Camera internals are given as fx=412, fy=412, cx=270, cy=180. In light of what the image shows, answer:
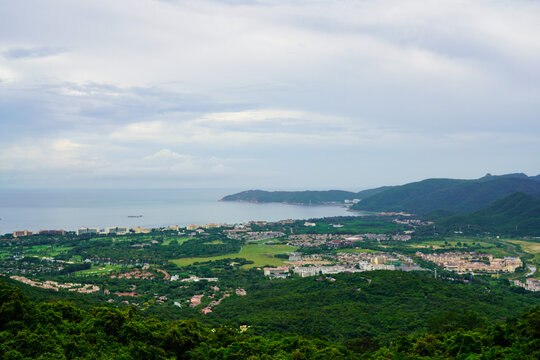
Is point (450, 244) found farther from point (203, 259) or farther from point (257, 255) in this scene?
point (203, 259)

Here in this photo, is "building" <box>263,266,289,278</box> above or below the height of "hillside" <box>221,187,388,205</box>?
below

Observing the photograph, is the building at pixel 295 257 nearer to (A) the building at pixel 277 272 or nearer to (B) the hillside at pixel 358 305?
(A) the building at pixel 277 272

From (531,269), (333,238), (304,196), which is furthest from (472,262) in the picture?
(304,196)

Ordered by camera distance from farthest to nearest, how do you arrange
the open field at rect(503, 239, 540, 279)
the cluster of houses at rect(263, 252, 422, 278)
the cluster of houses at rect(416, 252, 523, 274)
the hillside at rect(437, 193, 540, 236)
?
the hillside at rect(437, 193, 540, 236)
the open field at rect(503, 239, 540, 279)
the cluster of houses at rect(416, 252, 523, 274)
the cluster of houses at rect(263, 252, 422, 278)

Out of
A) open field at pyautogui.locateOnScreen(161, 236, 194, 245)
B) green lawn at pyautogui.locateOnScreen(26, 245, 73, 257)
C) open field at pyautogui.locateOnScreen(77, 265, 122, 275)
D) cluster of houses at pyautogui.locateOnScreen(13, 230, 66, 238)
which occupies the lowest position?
open field at pyautogui.locateOnScreen(77, 265, 122, 275)

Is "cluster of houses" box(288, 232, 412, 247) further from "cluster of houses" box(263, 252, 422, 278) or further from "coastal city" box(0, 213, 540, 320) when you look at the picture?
"cluster of houses" box(263, 252, 422, 278)

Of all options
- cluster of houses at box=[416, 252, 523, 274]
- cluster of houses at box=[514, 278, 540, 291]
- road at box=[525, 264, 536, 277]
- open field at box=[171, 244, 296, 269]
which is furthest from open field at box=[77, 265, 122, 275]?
road at box=[525, 264, 536, 277]

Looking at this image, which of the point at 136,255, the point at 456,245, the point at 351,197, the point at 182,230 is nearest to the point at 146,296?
the point at 136,255
